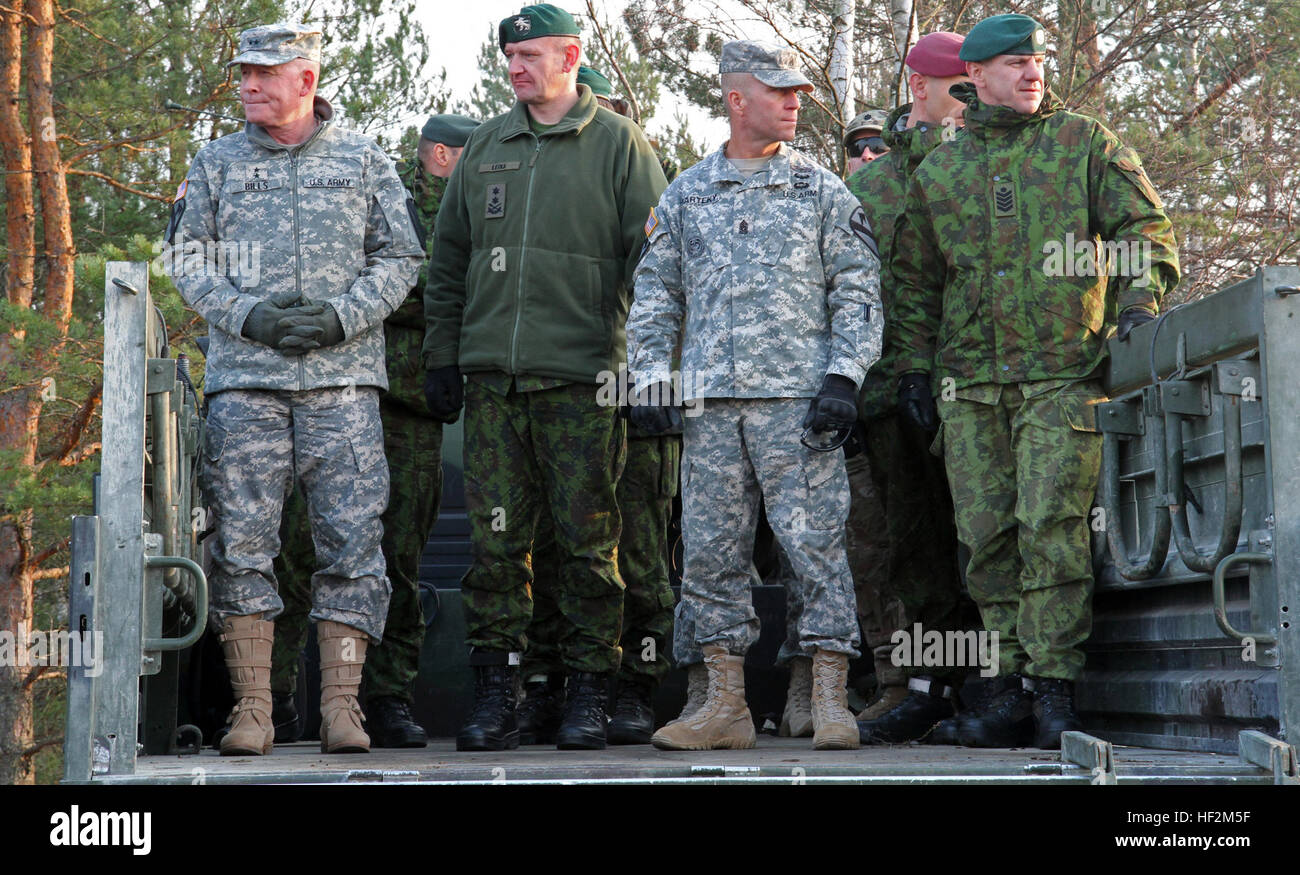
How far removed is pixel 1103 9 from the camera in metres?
14.7

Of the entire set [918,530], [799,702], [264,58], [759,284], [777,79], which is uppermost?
[264,58]

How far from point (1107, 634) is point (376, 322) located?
7.76 ft

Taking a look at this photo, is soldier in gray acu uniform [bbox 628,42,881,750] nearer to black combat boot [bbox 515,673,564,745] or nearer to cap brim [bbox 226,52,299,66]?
black combat boot [bbox 515,673,564,745]

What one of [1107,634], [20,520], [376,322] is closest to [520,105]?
[376,322]

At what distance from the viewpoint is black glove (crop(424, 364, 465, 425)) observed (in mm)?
4973

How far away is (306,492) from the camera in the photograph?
4.68m

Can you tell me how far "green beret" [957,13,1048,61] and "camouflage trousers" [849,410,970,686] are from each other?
3.92ft

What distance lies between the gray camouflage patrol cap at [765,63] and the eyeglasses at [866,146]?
167 centimetres

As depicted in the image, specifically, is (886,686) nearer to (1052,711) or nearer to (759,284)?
(1052,711)

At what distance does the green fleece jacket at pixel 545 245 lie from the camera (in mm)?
4812

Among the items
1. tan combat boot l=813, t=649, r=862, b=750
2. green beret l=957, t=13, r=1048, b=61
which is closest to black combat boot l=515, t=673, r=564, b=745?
tan combat boot l=813, t=649, r=862, b=750

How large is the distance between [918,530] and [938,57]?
65.3 inches

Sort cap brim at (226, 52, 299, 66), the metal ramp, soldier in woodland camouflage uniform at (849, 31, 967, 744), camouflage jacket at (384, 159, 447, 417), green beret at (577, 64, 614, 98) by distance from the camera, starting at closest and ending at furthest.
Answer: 1. the metal ramp
2. cap brim at (226, 52, 299, 66)
3. soldier in woodland camouflage uniform at (849, 31, 967, 744)
4. camouflage jacket at (384, 159, 447, 417)
5. green beret at (577, 64, 614, 98)

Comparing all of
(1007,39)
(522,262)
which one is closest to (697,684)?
(522,262)
